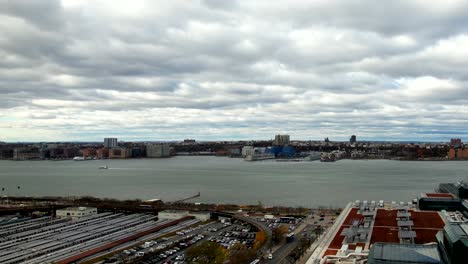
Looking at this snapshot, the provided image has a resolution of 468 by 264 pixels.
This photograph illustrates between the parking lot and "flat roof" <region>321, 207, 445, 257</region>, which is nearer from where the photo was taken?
"flat roof" <region>321, 207, 445, 257</region>

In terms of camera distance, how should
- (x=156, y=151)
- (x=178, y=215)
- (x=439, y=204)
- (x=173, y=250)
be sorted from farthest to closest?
(x=156, y=151)
(x=178, y=215)
(x=439, y=204)
(x=173, y=250)

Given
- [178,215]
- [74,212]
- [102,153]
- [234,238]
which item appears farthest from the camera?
[102,153]

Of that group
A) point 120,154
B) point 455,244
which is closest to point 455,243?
point 455,244

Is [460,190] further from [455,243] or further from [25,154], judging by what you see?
[25,154]

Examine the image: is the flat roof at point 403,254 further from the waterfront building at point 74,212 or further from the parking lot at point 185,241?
the waterfront building at point 74,212

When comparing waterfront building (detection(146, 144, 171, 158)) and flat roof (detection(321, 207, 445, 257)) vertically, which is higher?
waterfront building (detection(146, 144, 171, 158))

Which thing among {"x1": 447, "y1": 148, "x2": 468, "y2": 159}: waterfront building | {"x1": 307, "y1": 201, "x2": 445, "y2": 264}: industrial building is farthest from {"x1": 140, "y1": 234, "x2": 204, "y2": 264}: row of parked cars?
{"x1": 447, "y1": 148, "x2": 468, "y2": 159}: waterfront building

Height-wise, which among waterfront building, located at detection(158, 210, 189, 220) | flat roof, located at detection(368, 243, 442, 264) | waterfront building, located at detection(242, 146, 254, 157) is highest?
waterfront building, located at detection(242, 146, 254, 157)

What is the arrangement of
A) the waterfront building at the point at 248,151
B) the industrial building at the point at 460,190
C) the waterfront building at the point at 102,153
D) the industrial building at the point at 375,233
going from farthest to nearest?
the waterfront building at the point at 102,153, the waterfront building at the point at 248,151, the industrial building at the point at 460,190, the industrial building at the point at 375,233

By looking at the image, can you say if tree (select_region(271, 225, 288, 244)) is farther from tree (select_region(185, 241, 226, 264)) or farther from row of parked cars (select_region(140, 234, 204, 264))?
tree (select_region(185, 241, 226, 264))

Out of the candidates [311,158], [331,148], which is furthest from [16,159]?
[331,148]

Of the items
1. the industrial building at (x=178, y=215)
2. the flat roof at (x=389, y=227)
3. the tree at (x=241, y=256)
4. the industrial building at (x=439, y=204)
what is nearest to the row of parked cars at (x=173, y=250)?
the tree at (x=241, y=256)
